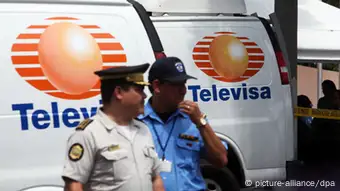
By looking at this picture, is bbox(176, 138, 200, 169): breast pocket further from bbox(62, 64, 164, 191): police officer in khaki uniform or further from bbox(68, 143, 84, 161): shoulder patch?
bbox(68, 143, 84, 161): shoulder patch

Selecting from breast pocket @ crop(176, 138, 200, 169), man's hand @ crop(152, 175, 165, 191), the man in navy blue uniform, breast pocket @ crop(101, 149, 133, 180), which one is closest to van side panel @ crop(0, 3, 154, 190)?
the man in navy blue uniform

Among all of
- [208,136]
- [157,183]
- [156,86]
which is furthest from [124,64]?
[157,183]

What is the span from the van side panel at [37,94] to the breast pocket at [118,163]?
181 centimetres

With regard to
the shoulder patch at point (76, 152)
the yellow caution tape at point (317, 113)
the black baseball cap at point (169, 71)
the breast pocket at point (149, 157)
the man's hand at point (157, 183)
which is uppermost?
the black baseball cap at point (169, 71)

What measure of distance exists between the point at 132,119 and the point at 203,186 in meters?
0.73

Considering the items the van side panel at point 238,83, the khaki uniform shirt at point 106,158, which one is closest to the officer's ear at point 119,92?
the khaki uniform shirt at point 106,158

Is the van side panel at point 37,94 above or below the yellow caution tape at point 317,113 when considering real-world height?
above

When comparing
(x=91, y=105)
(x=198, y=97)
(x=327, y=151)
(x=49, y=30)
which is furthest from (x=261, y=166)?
(x=327, y=151)

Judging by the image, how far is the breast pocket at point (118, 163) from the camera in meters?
2.88

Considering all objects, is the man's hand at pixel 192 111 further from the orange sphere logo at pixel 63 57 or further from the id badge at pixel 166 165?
the orange sphere logo at pixel 63 57

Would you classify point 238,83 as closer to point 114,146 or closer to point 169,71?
point 169,71

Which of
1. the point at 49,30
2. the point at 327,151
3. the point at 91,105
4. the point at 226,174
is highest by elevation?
the point at 49,30

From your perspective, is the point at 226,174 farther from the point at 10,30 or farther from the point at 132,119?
the point at 132,119

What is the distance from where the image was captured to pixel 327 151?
10.6m
